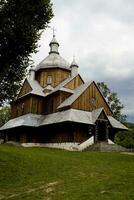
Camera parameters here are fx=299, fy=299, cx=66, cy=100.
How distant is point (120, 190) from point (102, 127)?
26.3 meters

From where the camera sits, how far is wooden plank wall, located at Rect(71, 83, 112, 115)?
38.4m

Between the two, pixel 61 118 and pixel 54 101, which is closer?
pixel 61 118

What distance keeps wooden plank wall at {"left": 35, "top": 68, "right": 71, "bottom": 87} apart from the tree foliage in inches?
998

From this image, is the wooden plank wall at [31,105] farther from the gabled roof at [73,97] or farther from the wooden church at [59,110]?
the gabled roof at [73,97]

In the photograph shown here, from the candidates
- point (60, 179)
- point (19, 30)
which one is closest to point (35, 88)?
point (19, 30)

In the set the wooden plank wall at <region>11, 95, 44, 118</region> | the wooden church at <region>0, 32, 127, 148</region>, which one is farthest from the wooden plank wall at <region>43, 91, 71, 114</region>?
the wooden plank wall at <region>11, 95, 44, 118</region>

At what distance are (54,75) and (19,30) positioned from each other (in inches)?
1103

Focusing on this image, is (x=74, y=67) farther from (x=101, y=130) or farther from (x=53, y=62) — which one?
(x=101, y=130)

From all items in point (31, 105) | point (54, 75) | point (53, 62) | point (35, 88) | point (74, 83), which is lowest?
point (31, 105)

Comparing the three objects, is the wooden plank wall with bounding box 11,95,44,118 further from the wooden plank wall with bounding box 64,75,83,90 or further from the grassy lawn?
the grassy lawn

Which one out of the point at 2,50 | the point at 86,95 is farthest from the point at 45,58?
the point at 2,50

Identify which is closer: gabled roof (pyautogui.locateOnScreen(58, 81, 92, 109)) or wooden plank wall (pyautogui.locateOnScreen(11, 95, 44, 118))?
gabled roof (pyautogui.locateOnScreen(58, 81, 92, 109))

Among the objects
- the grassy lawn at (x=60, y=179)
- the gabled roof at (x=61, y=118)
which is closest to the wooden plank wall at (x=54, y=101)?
the gabled roof at (x=61, y=118)

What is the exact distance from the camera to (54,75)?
4691cm
